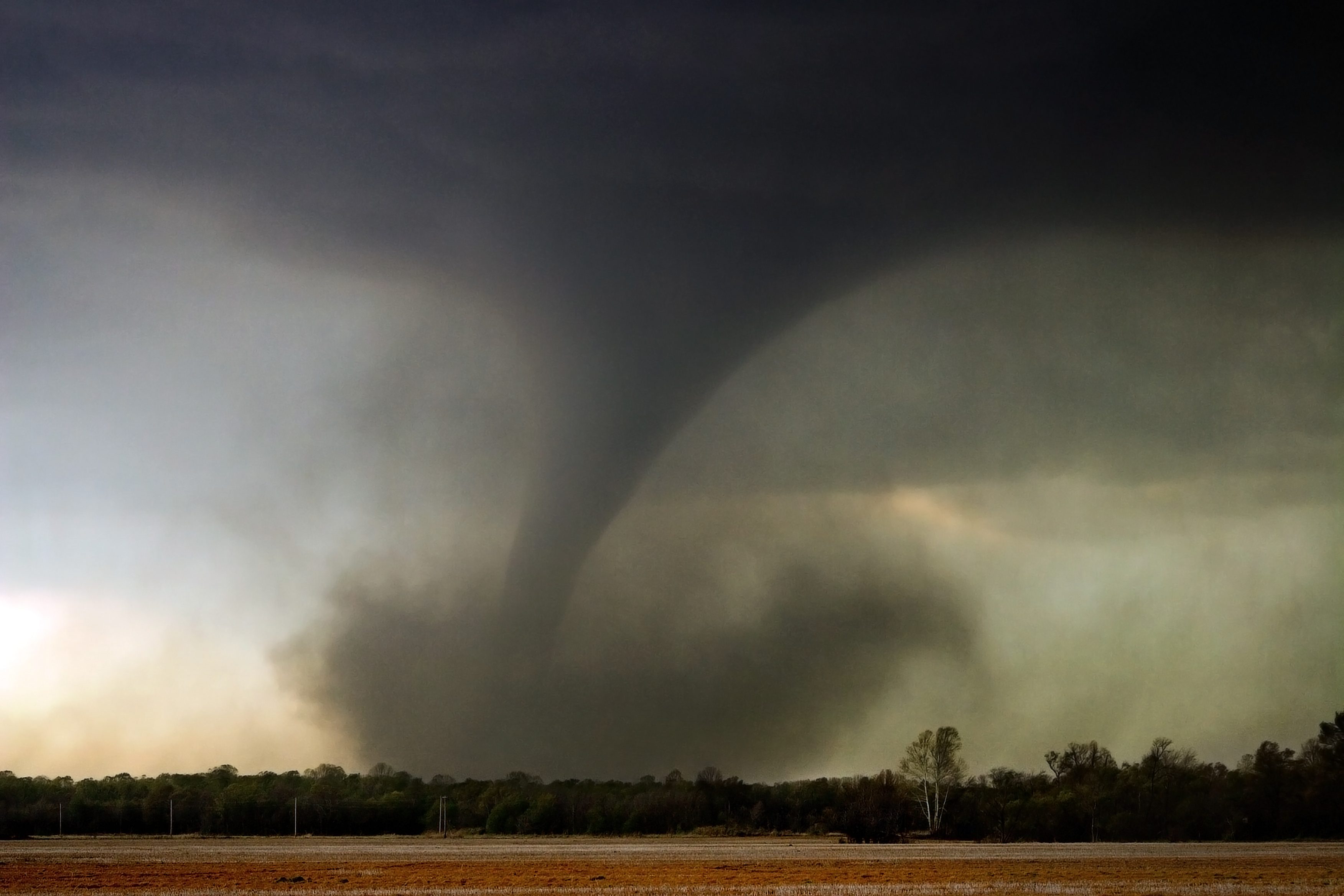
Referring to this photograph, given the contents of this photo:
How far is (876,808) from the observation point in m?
136

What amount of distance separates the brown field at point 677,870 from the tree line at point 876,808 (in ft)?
87.8

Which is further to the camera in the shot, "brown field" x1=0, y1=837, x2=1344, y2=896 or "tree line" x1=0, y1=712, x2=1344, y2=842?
"tree line" x1=0, y1=712, x2=1344, y2=842

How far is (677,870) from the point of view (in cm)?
7125

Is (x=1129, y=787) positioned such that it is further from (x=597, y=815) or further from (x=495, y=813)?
(x=495, y=813)

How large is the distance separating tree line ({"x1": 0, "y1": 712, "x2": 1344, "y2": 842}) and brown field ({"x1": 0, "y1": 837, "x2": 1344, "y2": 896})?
87.8 ft

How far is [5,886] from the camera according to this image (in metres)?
56.5

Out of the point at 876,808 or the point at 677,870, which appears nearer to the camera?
the point at 677,870

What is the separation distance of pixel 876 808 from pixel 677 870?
7046cm

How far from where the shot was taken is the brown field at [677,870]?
177ft

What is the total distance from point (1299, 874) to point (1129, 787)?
101 m

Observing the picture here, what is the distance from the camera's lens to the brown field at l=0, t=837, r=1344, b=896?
54.1 m

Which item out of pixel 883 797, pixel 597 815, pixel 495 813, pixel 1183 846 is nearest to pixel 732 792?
pixel 597 815

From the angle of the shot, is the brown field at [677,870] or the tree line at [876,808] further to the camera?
the tree line at [876,808]

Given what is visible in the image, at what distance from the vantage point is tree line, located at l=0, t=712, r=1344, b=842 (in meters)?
145
